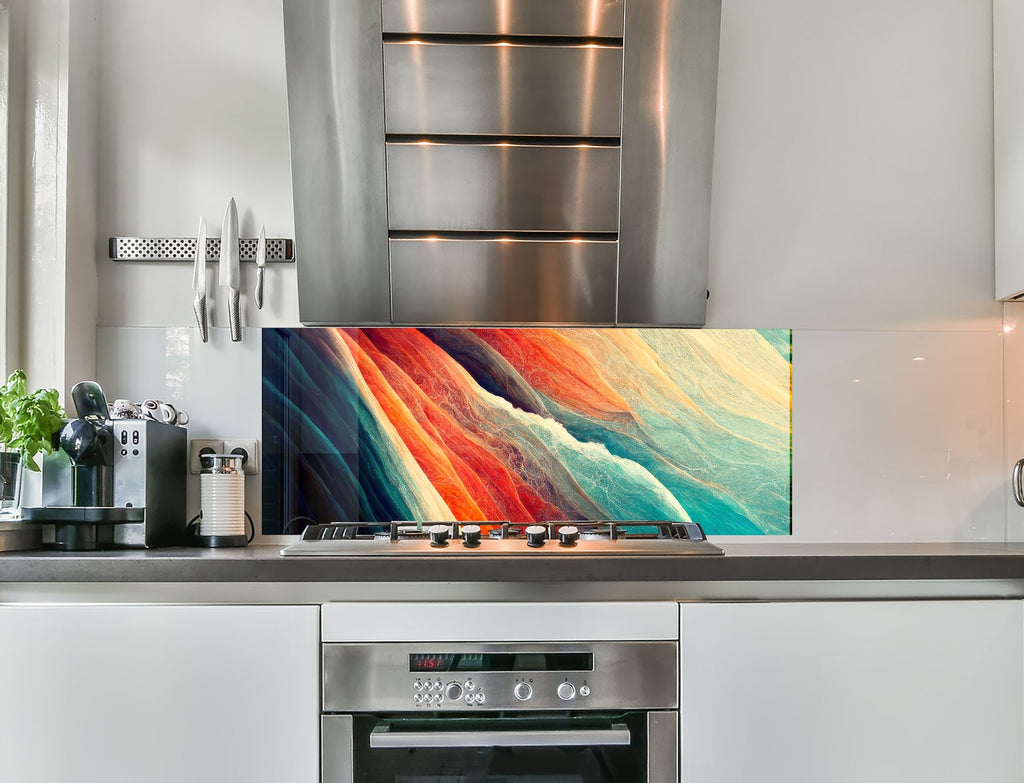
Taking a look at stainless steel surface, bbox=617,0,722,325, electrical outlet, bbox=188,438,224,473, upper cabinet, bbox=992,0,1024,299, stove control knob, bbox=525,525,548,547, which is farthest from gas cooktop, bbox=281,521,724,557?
upper cabinet, bbox=992,0,1024,299

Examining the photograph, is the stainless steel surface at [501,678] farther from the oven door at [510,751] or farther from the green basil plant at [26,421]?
the green basil plant at [26,421]

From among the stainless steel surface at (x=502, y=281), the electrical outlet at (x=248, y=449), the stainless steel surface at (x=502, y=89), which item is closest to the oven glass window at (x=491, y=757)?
the electrical outlet at (x=248, y=449)

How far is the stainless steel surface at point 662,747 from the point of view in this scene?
1498 millimetres

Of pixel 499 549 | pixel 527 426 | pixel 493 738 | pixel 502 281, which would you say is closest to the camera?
pixel 493 738

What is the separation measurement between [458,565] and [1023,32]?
73.6 inches

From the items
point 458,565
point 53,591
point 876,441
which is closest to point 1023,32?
point 876,441

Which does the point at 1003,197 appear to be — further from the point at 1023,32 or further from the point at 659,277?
the point at 659,277

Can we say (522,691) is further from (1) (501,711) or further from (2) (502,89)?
(2) (502,89)

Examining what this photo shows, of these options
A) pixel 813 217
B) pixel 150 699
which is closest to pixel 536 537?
pixel 150 699

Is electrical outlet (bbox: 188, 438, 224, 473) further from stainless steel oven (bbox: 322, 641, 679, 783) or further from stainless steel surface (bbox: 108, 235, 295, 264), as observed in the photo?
stainless steel oven (bbox: 322, 641, 679, 783)

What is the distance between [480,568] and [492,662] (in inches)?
6.8

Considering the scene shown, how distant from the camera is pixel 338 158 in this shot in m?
1.92

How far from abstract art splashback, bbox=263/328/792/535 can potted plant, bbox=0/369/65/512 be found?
19.8 inches

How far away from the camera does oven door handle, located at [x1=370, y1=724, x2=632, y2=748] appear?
4.79 ft
